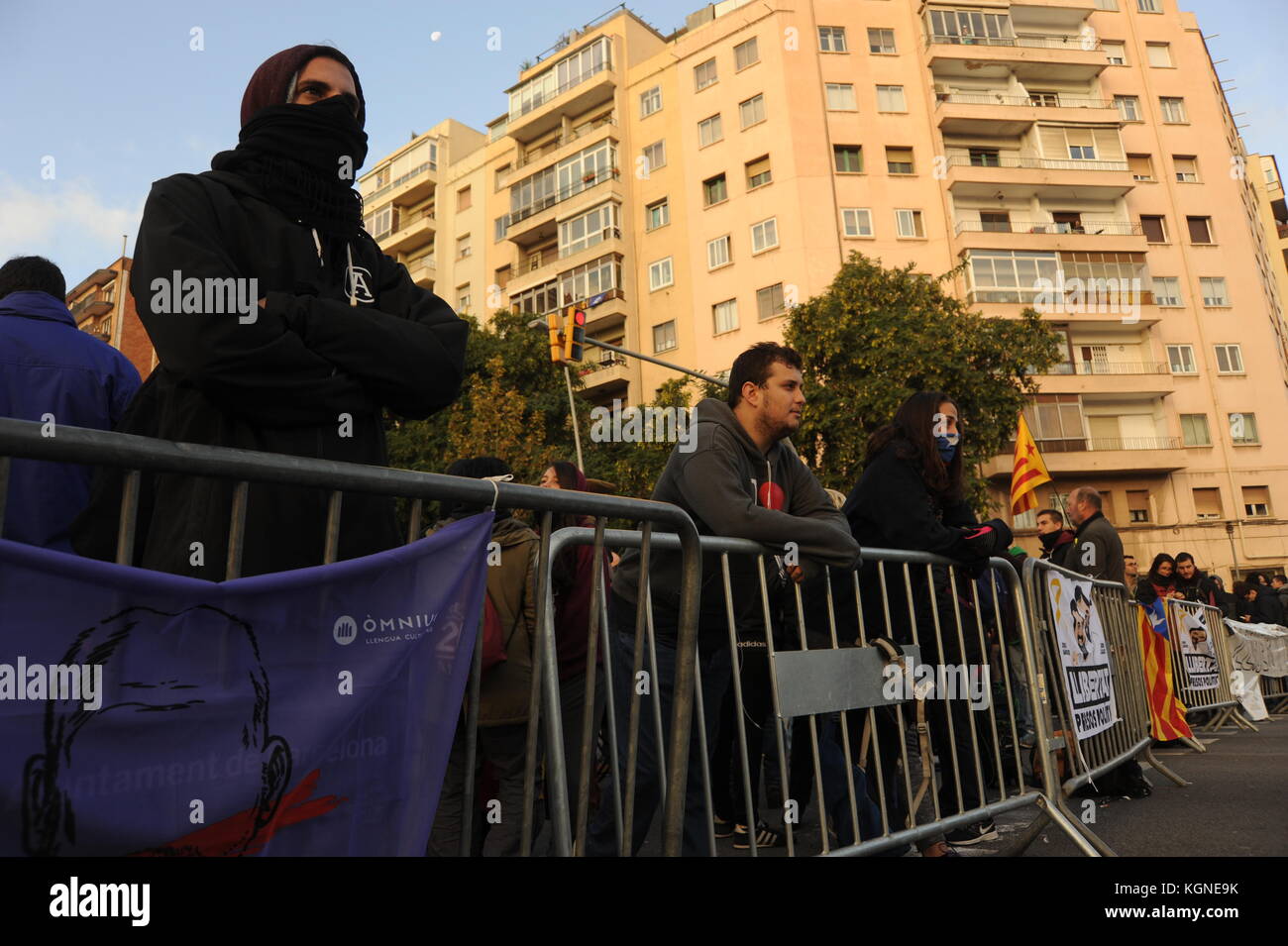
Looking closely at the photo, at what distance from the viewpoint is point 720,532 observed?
3.39m

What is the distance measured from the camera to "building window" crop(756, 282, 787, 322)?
31.8 m

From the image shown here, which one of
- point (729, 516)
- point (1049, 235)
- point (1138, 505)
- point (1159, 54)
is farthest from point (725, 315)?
point (729, 516)

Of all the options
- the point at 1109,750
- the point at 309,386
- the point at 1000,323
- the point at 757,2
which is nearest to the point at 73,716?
Result: the point at 309,386

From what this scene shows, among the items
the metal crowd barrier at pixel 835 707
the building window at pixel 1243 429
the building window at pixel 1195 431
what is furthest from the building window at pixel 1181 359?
the metal crowd barrier at pixel 835 707

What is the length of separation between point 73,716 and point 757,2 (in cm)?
3811

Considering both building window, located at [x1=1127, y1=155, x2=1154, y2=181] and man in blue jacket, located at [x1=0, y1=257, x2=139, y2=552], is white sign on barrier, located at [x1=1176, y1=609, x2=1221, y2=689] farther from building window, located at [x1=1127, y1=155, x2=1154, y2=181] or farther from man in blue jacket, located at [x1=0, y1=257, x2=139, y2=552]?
building window, located at [x1=1127, y1=155, x2=1154, y2=181]

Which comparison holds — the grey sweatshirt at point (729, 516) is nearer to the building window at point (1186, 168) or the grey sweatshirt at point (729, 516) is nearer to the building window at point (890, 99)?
the building window at point (890, 99)

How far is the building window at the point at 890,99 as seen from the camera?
34094 millimetres

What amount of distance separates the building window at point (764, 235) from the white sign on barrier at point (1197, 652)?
2461 cm

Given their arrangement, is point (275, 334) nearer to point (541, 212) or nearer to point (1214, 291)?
point (541, 212)

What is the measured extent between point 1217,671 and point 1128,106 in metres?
33.2

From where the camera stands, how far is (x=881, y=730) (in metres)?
3.78

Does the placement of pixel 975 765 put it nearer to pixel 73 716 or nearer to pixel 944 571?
pixel 944 571

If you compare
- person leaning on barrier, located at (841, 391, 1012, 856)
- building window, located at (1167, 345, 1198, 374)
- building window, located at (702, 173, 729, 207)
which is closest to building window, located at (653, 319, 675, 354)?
building window, located at (702, 173, 729, 207)
